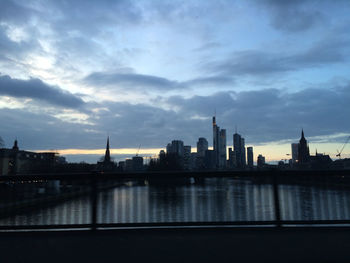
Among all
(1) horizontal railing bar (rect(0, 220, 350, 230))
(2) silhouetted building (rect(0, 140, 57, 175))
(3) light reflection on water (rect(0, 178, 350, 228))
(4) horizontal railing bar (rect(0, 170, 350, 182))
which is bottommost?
(1) horizontal railing bar (rect(0, 220, 350, 230))

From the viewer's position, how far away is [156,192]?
784 centimetres

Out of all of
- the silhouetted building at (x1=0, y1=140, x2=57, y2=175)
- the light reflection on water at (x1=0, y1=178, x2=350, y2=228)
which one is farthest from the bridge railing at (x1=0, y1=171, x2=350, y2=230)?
the silhouetted building at (x1=0, y1=140, x2=57, y2=175)

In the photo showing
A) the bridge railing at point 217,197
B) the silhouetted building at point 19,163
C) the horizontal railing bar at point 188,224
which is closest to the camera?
the horizontal railing bar at point 188,224

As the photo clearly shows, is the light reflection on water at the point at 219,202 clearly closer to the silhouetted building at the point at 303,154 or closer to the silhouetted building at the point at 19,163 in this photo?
the silhouetted building at the point at 19,163

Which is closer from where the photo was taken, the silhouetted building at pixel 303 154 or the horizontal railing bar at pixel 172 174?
the horizontal railing bar at pixel 172 174

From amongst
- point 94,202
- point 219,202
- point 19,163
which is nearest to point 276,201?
point 219,202

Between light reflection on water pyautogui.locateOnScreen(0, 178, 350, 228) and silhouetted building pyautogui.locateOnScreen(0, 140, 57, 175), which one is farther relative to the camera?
silhouetted building pyautogui.locateOnScreen(0, 140, 57, 175)

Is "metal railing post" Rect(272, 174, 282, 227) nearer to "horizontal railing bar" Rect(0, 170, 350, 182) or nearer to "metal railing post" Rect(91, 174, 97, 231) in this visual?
"horizontal railing bar" Rect(0, 170, 350, 182)

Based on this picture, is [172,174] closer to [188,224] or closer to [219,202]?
[188,224]

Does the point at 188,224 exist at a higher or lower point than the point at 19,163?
lower

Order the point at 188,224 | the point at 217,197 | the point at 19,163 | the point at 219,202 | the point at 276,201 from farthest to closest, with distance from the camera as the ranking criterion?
the point at 19,163, the point at 219,202, the point at 217,197, the point at 276,201, the point at 188,224

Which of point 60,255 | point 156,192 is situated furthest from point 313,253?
point 156,192

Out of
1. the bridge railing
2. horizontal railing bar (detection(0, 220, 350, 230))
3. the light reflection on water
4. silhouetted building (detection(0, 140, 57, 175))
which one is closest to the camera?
horizontal railing bar (detection(0, 220, 350, 230))

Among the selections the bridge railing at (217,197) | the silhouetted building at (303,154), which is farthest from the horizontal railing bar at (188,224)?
the silhouetted building at (303,154)
